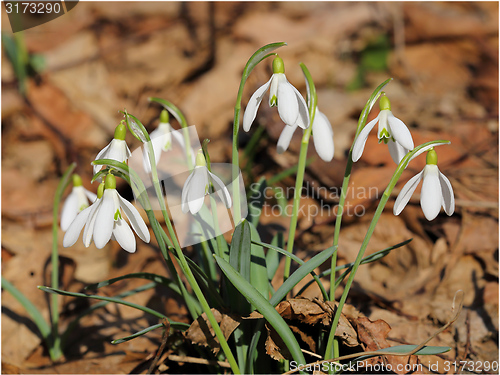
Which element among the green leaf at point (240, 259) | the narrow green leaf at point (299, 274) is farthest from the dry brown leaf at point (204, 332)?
the narrow green leaf at point (299, 274)

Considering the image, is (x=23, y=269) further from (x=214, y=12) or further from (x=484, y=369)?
(x=214, y=12)

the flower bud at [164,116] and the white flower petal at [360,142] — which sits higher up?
the flower bud at [164,116]

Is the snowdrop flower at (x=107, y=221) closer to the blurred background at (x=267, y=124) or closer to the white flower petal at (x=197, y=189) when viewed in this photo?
the white flower petal at (x=197, y=189)

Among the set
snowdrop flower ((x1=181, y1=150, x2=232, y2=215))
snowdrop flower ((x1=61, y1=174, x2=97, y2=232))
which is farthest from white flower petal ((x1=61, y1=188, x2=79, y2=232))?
snowdrop flower ((x1=181, y1=150, x2=232, y2=215))

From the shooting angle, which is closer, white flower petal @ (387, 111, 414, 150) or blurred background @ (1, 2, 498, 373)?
white flower petal @ (387, 111, 414, 150)

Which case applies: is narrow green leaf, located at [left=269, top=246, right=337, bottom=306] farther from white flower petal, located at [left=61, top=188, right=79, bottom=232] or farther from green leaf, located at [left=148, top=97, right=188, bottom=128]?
white flower petal, located at [left=61, top=188, right=79, bottom=232]

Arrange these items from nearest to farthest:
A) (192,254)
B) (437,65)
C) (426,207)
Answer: (426,207), (192,254), (437,65)

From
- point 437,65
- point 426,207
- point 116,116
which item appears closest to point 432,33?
point 437,65

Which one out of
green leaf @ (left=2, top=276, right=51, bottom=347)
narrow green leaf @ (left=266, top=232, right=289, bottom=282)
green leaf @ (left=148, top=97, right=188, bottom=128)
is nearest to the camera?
green leaf @ (left=148, top=97, right=188, bottom=128)
